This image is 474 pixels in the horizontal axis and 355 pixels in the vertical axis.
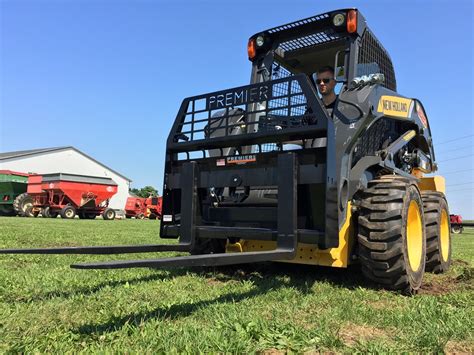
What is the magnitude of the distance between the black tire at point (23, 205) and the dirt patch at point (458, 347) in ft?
86.6

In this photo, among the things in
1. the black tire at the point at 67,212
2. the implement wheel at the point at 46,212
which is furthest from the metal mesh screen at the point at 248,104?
the implement wheel at the point at 46,212

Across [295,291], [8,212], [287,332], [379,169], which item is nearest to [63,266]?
[295,291]

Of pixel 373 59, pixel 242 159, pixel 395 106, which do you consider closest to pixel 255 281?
pixel 242 159

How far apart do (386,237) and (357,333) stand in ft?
4.44

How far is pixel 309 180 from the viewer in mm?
3666

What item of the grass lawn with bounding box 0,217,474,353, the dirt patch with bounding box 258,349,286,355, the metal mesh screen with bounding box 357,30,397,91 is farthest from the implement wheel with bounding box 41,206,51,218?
the dirt patch with bounding box 258,349,286,355

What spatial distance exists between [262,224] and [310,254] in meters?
0.54

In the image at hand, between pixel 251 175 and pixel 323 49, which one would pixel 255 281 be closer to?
pixel 251 175

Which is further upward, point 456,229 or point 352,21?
point 352,21

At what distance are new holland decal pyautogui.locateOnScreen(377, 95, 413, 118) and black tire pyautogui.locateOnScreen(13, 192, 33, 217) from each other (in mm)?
24695

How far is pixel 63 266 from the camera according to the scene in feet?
16.0

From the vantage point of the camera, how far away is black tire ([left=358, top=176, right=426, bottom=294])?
3.78m

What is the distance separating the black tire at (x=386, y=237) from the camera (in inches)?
149

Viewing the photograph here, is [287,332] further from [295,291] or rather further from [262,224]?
[262,224]
